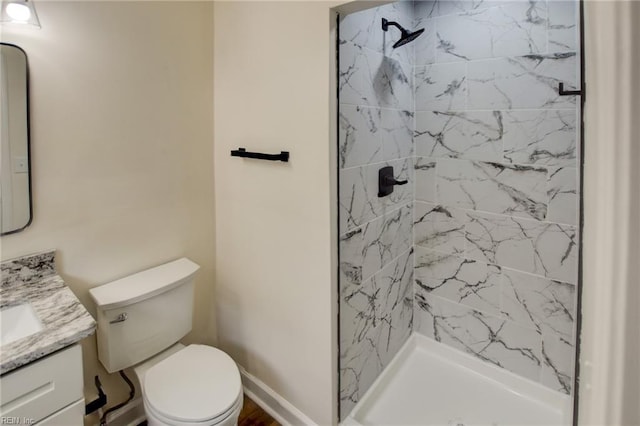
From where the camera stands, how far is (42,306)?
131cm

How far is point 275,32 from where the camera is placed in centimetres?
168

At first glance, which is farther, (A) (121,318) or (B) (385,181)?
(B) (385,181)

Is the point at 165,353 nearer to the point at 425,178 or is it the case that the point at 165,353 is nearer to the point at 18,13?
the point at 18,13

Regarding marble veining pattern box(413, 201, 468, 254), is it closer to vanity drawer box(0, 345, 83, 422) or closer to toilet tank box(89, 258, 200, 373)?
toilet tank box(89, 258, 200, 373)

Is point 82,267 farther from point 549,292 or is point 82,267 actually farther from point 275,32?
point 549,292

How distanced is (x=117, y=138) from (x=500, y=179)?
1991 millimetres

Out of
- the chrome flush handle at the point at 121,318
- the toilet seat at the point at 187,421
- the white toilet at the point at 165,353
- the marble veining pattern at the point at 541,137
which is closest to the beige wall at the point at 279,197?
the white toilet at the point at 165,353

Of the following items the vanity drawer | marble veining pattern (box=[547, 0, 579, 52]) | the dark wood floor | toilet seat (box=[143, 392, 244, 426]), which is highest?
marble veining pattern (box=[547, 0, 579, 52])

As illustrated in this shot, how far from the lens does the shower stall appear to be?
1.80 metres

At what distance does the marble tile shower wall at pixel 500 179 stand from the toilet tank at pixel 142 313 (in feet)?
4.89

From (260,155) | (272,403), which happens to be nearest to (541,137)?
(260,155)

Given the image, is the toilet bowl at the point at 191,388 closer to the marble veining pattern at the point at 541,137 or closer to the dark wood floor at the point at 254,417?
the dark wood floor at the point at 254,417

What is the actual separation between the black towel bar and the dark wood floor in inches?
53.9

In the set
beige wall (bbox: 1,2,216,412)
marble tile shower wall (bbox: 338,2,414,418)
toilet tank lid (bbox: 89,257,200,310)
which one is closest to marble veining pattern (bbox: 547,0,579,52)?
marble tile shower wall (bbox: 338,2,414,418)
